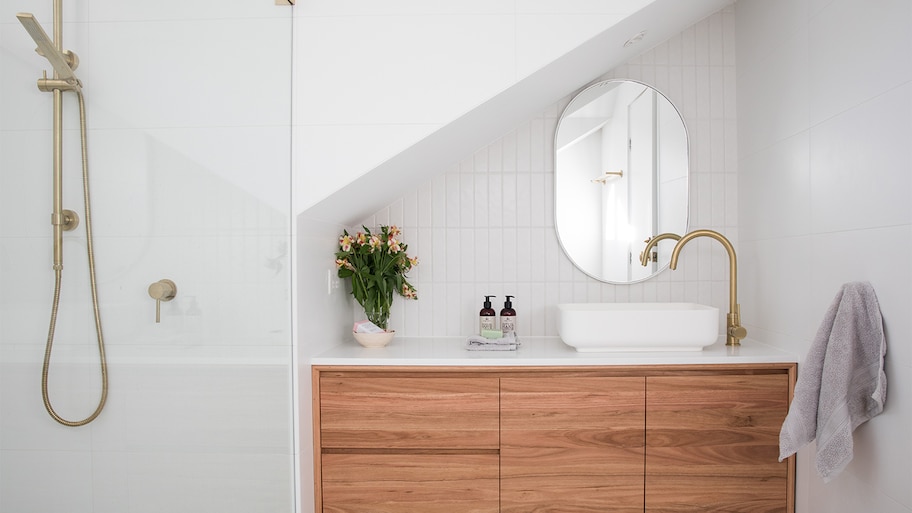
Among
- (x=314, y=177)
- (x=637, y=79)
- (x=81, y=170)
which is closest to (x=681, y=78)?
(x=637, y=79)

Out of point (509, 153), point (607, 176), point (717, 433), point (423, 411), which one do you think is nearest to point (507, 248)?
point (509, 153)

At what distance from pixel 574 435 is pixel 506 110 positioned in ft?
3.70

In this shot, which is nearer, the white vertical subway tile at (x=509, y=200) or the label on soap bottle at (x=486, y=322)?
the label on soap bottle at (x=486, y=322)

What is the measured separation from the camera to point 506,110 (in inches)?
80.4

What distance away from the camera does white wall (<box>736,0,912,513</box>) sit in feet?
4.72

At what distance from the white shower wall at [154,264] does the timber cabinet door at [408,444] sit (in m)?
0.23

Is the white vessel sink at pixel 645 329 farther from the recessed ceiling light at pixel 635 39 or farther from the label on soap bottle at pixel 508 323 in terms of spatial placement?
the recessed ceiling light at pixel 635 39

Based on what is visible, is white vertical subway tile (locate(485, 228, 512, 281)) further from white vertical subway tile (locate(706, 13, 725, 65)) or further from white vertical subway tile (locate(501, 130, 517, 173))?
white vertical subway tile (locate(706, 13, 725, 65))

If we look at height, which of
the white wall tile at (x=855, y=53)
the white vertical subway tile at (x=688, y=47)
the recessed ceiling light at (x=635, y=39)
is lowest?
the white wall tile at (x=855, y=53)

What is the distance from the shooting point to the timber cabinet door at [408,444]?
6.20 ft

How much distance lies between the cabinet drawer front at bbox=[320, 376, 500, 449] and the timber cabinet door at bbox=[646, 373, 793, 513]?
0.53 m

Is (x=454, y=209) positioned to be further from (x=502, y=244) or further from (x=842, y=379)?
(x=842, y=379)

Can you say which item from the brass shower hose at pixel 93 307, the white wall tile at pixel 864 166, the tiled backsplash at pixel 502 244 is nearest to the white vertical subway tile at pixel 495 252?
the tiled backsplash at pixel 502 244

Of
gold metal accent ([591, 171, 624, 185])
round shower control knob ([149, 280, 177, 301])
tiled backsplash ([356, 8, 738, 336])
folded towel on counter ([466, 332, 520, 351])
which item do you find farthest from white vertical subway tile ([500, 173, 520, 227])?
round shower control knob ([149, 280, 177, 301])
